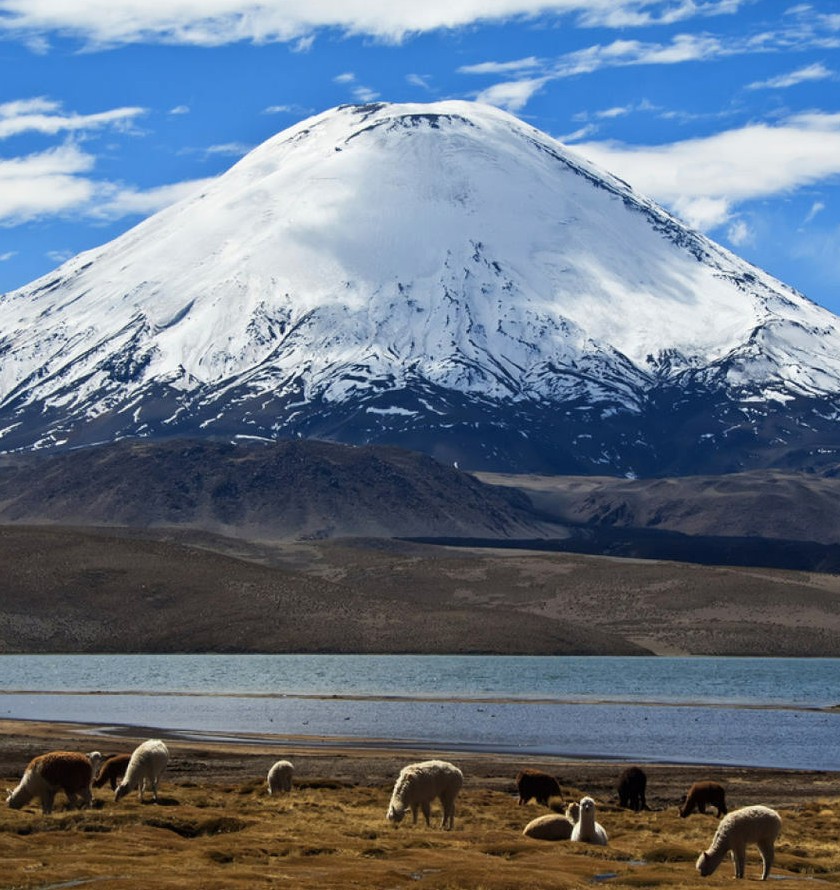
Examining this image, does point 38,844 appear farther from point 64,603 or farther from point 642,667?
point 64,603

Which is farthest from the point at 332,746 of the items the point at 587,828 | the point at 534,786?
the point at 587,828

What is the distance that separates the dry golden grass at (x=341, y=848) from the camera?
103 feet

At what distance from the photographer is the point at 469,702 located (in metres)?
102

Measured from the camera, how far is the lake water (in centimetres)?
7581

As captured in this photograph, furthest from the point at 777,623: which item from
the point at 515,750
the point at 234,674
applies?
the point at 515,750

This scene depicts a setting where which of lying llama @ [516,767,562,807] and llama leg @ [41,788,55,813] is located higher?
lying llama @ [516,767,562,807]

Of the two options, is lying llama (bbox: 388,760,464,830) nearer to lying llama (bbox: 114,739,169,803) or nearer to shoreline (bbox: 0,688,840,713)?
lying llama (bbox: 114,739,169,803)

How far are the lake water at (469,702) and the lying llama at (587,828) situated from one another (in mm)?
28827

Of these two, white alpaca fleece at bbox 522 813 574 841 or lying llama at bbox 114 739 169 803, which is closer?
white alpaca fleece at bbox 522 813 574 841

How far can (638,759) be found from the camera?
68188mm

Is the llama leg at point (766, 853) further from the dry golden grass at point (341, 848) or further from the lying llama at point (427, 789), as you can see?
the lying llama at point (427, 789)

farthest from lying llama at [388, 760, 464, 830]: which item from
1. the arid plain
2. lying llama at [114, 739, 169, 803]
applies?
lying llama at [114, 739, 169, 803]

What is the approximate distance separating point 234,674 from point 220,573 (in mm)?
59637

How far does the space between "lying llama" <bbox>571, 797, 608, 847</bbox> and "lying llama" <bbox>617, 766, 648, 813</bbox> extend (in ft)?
32.1
